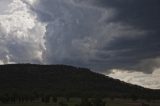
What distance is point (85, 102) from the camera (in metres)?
119

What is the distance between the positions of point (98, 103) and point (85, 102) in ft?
68.0

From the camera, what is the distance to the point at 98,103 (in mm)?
139250

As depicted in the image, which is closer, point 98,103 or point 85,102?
point 85,102
